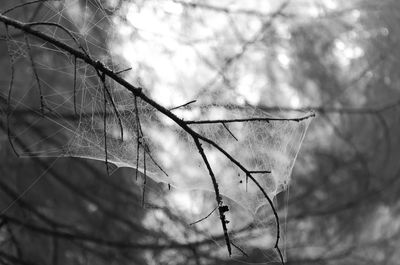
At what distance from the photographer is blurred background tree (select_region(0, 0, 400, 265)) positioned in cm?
201

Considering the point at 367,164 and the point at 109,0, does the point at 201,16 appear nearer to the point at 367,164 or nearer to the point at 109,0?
the point at 109,0

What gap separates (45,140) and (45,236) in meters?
0.49

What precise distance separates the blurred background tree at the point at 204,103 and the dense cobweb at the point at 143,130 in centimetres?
1

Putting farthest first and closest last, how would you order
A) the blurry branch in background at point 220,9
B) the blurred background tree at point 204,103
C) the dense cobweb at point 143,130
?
the blurry branch in background at point 220,9, the blurred background tree at point 204,103, the dense cobweb at point 143,130

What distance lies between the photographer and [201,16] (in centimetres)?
267

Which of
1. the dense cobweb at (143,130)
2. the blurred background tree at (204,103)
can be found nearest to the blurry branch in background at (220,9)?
the blurred background tree at (204,103)

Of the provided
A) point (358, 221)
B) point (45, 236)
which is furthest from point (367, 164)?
point (45, 236)

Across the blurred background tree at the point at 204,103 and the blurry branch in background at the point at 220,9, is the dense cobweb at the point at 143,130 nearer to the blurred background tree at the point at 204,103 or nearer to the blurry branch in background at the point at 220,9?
the blurred background tree at the point at 204,103

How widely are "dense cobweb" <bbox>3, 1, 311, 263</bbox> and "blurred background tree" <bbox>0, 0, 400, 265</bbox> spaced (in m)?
0.01

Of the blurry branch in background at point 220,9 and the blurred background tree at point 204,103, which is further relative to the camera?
the blurry branch in background at point 220,9

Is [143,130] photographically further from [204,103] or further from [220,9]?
[220,9]

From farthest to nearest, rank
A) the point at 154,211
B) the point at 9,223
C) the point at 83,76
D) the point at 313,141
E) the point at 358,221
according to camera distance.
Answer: the point at 358,221 < the point at 313,141 < the point at 154,211 < the point at 9,223 < the point at 83,76

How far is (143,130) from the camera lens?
165 centimetres

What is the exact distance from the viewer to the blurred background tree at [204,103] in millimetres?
2008
